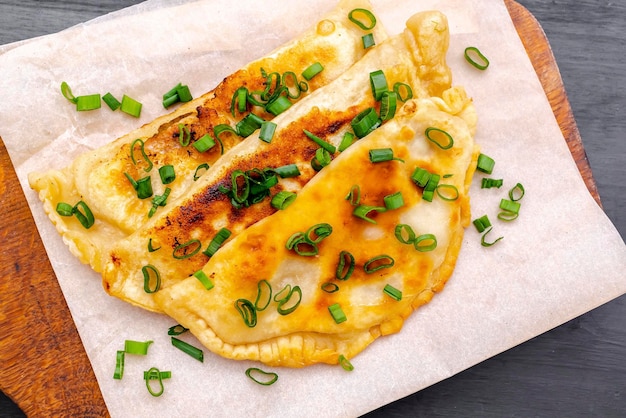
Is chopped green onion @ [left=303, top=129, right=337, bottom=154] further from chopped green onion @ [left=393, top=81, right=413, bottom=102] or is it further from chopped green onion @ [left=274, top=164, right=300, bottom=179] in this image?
chopped green onion @ [left=393, top=81, right=413, bottom=102]

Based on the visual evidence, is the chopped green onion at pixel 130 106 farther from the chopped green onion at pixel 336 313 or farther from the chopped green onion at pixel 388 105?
the chopped green onion at pixel 336 313

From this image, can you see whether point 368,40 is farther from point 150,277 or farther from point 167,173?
point 150,277

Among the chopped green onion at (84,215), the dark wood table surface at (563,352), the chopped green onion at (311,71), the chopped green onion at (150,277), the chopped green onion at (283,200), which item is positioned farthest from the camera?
the dark wood table surface at (563,352)

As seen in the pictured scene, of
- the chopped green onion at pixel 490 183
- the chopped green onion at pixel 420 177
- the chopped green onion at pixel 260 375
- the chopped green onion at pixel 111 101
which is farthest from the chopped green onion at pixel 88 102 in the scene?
the chopped green onion at pixel 490 183

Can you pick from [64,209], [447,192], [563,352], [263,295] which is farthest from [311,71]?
[563,352]

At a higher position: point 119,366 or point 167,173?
point 167,173
